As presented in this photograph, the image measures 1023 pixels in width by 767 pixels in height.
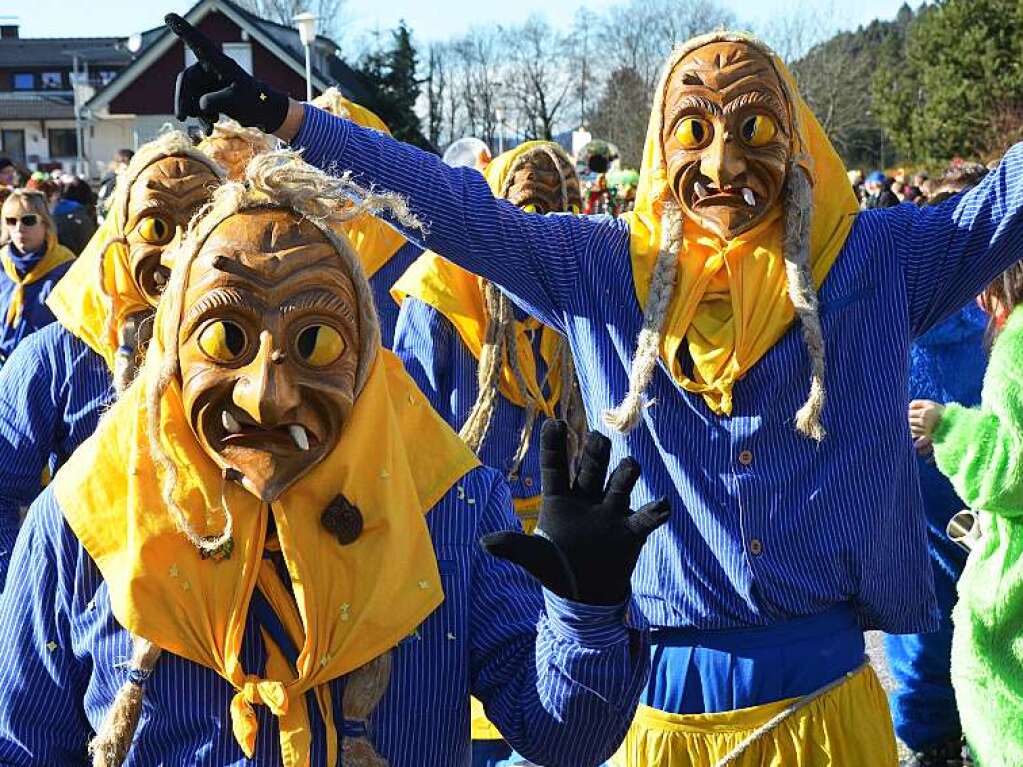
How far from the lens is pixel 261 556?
84.4 inches

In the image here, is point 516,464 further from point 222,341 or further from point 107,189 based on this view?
point 107,189

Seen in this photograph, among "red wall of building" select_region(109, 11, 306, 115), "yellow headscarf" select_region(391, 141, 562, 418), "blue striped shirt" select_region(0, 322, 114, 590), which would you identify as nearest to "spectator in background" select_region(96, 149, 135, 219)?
"blue striped shirt" select_region(0, 322, 114, 590)

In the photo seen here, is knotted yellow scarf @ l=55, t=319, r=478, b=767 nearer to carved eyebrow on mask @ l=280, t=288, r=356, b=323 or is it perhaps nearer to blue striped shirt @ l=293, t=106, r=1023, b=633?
carved eyebrow on mask @ l=280, t=288, r=356, b=323

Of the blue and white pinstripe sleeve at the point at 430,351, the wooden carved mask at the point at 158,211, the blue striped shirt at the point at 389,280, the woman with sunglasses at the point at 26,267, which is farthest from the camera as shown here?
the woman with sunglasses at the point at 26,267

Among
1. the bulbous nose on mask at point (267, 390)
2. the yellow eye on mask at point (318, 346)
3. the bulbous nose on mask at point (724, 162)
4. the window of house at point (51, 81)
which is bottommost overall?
the window of house at point (51, 81)

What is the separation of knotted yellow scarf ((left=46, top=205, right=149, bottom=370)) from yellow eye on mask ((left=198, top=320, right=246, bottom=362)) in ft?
5.98

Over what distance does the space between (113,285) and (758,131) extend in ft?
6.44

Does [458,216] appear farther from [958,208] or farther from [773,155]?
[958,208]

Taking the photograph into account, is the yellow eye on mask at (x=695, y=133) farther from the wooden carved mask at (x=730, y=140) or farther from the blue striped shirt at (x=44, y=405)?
the blue striped shirt at (x=44, y=405)

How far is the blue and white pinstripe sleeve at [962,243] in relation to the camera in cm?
292

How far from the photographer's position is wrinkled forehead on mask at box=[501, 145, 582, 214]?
5.30 metres

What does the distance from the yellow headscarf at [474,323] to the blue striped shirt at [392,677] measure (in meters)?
2.53

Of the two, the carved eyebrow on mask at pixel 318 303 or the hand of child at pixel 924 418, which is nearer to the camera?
the carved eyebrow on mask at pixel 318 303

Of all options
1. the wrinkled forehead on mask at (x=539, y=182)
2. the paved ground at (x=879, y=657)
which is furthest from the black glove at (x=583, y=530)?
the paved ground at (x=879, y=657)
